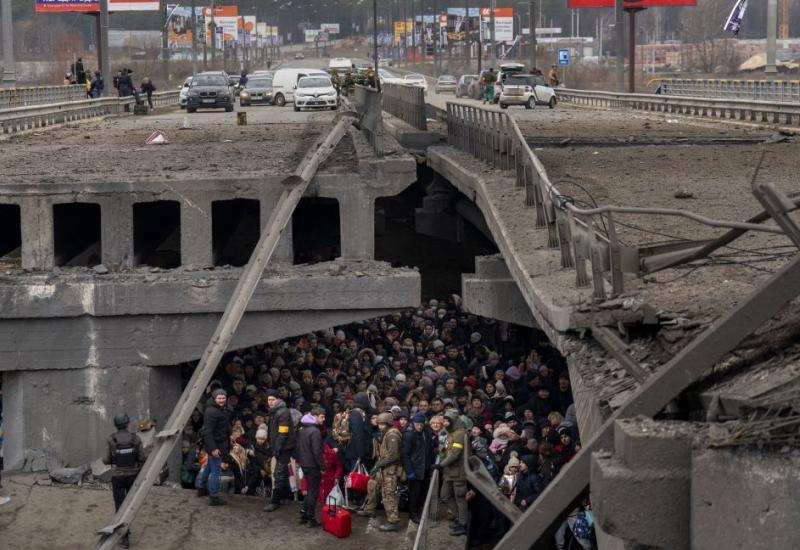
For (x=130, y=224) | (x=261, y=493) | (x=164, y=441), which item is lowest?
(x=261, y=493)

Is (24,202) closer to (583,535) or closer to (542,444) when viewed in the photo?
(542,444)

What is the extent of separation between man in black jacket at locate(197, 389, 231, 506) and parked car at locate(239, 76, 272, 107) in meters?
52.8

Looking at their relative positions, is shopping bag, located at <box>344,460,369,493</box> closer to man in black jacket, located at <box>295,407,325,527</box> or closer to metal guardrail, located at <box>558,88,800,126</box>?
man in black jacket, located at <box>295,407,325,527</box>

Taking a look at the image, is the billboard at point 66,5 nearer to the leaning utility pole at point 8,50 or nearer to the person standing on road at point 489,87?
the person standing on road at point 489,87

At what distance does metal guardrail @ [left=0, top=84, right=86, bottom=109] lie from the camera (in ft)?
144

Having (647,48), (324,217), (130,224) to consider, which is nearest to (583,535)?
(130,224)

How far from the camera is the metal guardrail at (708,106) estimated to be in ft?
130

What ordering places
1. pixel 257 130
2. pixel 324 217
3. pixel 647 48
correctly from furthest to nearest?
pixel 647 48, pixel 257 130, pixel 324 217

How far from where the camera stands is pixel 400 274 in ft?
69.6

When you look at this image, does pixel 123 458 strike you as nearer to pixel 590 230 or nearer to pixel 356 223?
pixel 590 230

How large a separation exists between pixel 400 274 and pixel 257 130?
66.5ft

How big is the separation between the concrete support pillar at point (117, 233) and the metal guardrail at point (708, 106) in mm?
21119

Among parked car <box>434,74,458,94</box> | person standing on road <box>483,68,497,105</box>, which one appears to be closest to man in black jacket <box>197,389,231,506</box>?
person standing on road <box>483,68,497,105</box>

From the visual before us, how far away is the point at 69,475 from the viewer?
19.4 metres
